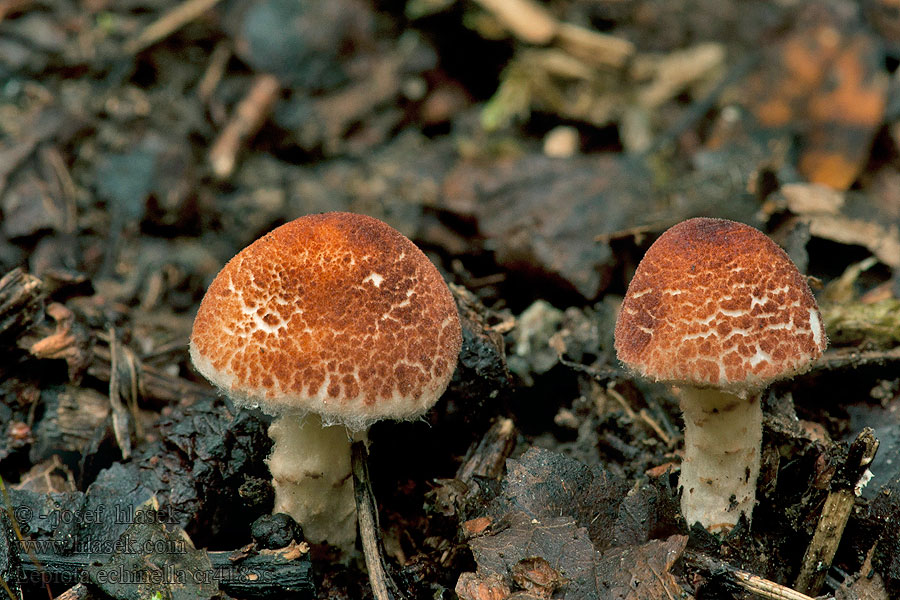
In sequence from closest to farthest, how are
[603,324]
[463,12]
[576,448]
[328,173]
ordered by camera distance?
[576,448] < [603,324] < [328,173] < [463,12]

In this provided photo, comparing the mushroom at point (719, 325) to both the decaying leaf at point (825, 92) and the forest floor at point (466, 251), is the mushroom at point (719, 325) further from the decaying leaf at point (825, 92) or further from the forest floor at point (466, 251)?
the decaying leaf at point (825, 92)

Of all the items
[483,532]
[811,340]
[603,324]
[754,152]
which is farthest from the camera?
[754,152]

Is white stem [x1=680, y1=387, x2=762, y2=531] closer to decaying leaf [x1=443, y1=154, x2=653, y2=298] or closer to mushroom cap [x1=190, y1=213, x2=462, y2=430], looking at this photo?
mushroom cap [x1=190, y1=213, x2=462, y2=430]

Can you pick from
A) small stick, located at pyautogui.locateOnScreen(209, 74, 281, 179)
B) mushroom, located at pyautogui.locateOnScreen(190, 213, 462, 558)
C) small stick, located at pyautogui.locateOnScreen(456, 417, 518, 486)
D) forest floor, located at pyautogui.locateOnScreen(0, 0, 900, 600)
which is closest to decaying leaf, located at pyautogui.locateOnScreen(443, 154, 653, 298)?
forest floor, located at pyautogui.locateOnScreen(0, 0, 900, 600)

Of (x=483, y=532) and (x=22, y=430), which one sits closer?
(x=483, y=532)

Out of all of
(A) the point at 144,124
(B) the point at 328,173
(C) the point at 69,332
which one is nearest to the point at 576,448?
(C) the point at 69,332

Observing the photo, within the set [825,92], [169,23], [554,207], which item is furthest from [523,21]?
[169,23]

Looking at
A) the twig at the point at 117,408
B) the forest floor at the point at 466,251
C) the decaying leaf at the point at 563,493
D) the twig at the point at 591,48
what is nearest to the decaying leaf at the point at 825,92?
the forest floor at the point at 466,251

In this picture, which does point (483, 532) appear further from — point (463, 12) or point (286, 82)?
point (463, 12)

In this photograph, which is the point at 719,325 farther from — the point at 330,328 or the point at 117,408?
the point at 117,408
